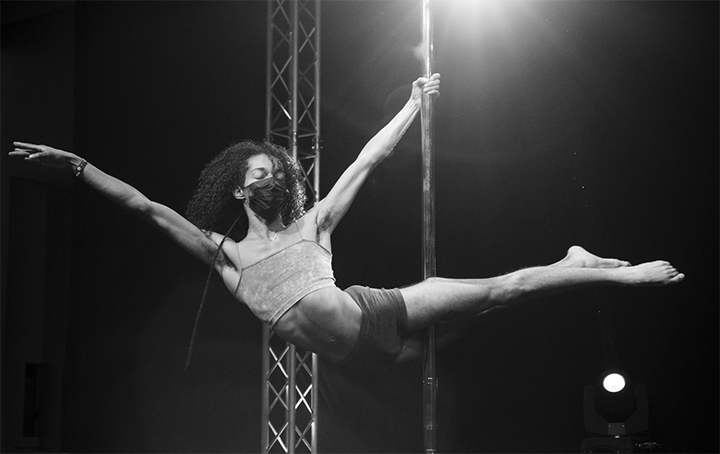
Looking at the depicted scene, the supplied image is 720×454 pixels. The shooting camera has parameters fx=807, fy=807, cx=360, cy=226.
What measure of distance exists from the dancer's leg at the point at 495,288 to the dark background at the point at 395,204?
835 millimetres

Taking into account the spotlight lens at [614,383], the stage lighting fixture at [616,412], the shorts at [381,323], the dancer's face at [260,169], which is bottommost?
the stage lighting fixture at [616,412]

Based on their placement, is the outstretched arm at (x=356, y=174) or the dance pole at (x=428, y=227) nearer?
the dance pole at (x=428, y=227)

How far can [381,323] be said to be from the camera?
12.4ft

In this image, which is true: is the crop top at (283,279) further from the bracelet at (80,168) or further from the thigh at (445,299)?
the bracelet at (80,168)

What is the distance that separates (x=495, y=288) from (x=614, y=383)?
882 mm

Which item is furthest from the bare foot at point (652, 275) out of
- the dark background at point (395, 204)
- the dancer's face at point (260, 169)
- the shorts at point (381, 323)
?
the dancer's face at point (260, 169)

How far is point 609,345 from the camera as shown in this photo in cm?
450

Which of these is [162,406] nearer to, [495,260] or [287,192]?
[287,192]

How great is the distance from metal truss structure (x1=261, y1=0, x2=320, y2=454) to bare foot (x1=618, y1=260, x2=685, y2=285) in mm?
1822

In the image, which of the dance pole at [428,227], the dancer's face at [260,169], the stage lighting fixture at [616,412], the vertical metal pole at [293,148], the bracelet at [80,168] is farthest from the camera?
the vertical metal pole at [293,148]

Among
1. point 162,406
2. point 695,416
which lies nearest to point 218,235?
point 162,406

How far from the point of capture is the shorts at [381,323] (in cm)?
378

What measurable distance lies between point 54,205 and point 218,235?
7.66 ft

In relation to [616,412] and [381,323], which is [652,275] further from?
[381,323]
